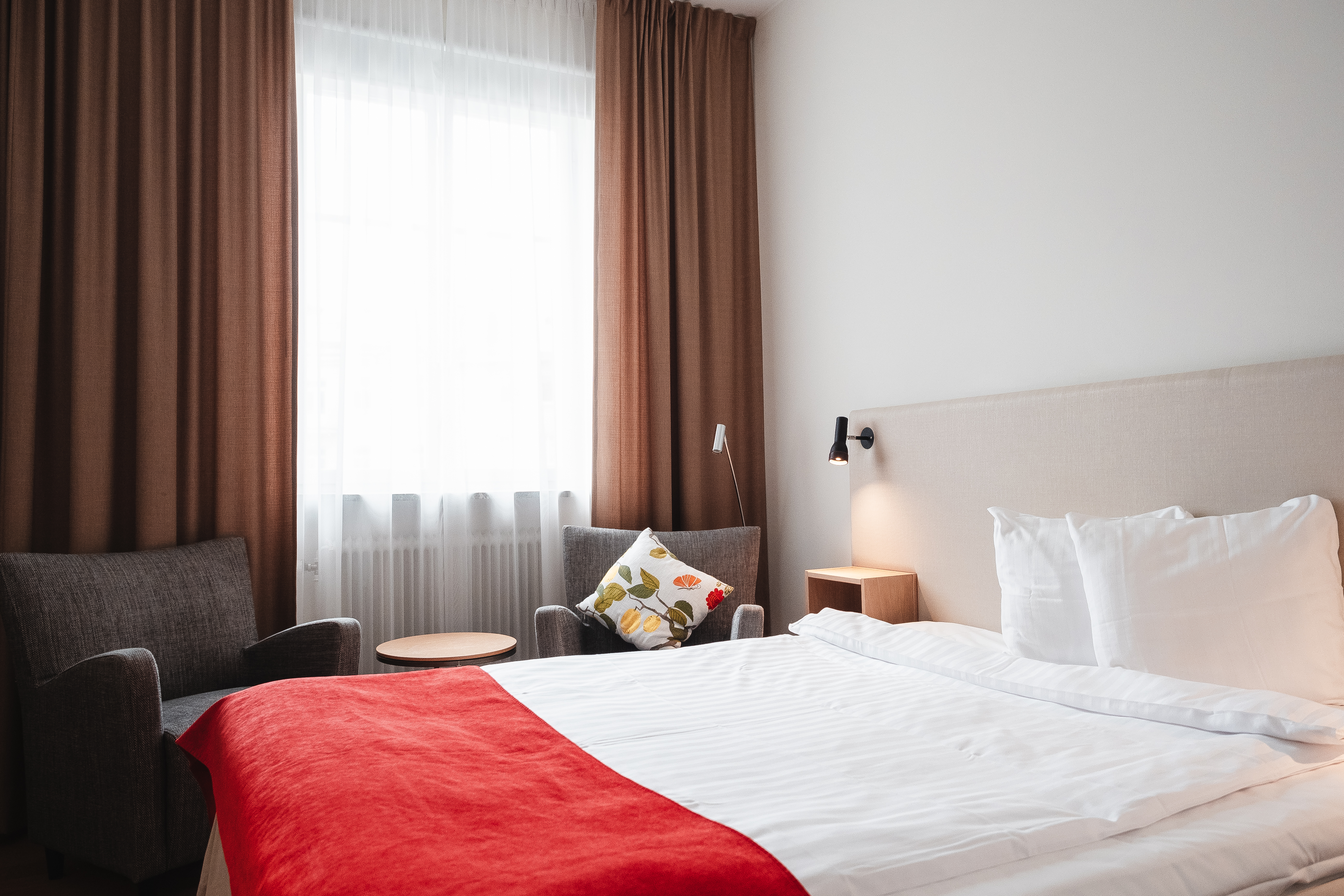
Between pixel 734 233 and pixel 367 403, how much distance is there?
1.89 meters

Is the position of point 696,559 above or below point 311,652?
above

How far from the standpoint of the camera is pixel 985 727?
5.60 feet

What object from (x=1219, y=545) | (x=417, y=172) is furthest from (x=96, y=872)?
(x=1219, y=545)

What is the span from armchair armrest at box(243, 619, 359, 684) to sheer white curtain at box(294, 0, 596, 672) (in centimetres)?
44

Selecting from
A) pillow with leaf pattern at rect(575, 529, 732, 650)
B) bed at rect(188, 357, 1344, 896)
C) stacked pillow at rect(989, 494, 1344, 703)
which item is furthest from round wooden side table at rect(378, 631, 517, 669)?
stacked pillow at rect(989, 494, 1344, 703)

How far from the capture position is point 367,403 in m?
3.40

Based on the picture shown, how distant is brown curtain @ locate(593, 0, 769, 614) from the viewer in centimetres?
383

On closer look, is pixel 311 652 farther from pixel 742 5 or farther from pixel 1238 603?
pixel 742 5

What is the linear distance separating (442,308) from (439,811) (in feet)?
8.54

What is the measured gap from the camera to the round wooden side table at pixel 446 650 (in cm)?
290

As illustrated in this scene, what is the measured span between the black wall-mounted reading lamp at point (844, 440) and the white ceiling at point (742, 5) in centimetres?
209

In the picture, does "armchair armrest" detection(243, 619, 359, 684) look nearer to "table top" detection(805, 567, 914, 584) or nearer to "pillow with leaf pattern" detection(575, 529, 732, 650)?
"pillow with leaf pattern" detection(575, 529, 732, 650)

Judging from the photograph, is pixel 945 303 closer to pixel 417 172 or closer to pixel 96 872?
pixel 417 172

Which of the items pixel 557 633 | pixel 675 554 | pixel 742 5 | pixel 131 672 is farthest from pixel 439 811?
pixel 742 5
